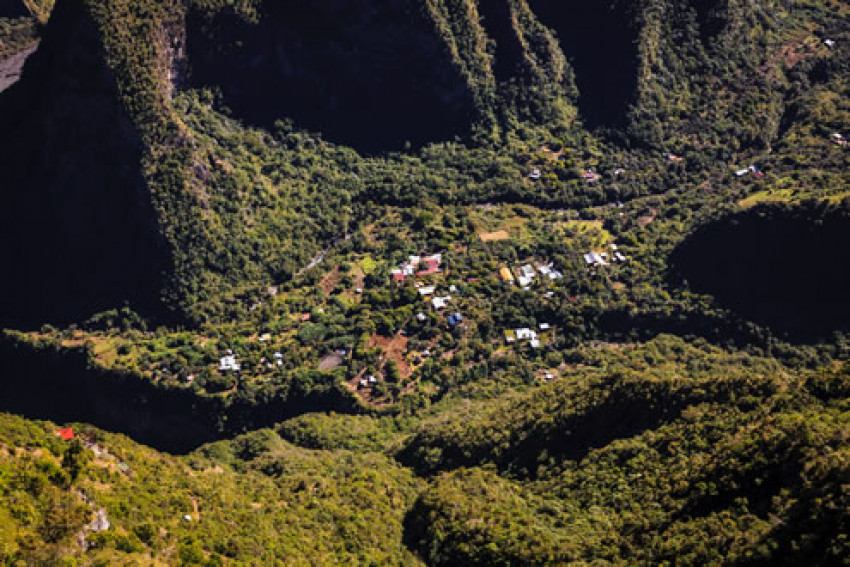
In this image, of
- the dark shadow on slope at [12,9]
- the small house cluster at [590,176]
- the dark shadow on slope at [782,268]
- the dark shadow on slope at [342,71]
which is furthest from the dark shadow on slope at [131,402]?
the dark shadow on slope at [12,9]

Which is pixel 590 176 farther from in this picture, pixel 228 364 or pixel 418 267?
pixel 228 364

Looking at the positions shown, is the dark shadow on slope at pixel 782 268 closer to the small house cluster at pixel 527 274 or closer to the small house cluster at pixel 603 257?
the small house cluster at pixel 603 257

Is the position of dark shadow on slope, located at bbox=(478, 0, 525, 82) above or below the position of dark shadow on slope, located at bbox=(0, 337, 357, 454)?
above

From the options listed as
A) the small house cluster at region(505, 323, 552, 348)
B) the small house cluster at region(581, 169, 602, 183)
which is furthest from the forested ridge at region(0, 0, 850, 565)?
the small house cluster at region(581, 169, 602, 183)

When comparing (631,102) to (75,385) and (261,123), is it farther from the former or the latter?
(75,385)

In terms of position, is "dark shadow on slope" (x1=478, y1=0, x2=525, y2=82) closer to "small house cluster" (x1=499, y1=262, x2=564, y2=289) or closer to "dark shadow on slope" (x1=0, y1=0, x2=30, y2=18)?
"small house cluster" (x1=499, y1=262, x2=564, y2=289)

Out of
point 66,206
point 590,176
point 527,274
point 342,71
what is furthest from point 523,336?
point 66,206

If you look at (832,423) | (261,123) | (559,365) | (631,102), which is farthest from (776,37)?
(832,423)
